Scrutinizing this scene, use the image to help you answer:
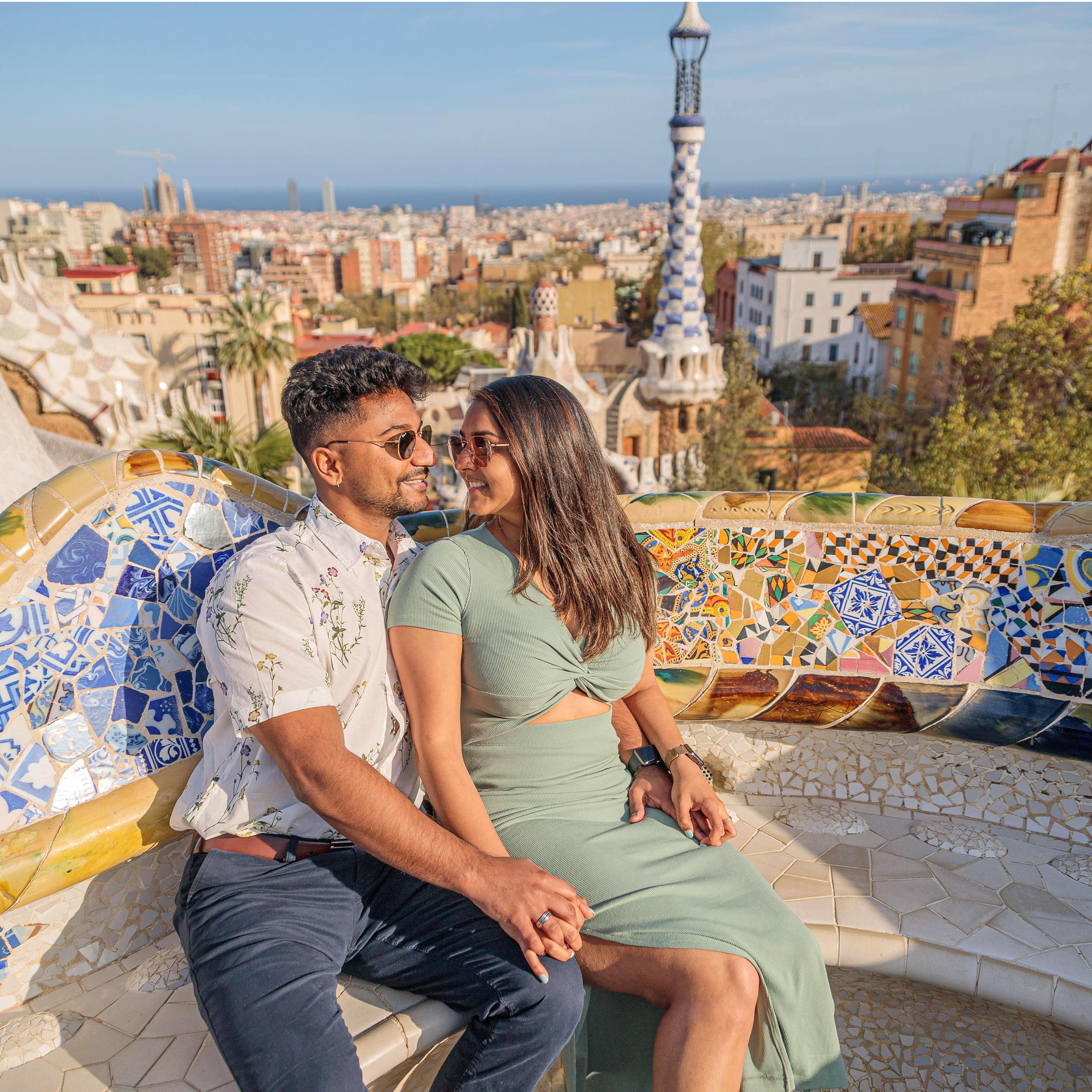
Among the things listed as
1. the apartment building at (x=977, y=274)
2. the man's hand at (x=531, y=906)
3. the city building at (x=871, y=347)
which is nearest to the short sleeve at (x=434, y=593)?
the man's hand at (x=531, y=906)

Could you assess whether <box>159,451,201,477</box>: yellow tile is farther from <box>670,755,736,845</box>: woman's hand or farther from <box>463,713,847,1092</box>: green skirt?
<box>670,755,736,845</box>: woman's hand

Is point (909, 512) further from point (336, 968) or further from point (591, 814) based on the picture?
point (336, 968)

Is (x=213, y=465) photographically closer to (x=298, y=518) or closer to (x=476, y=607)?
(x=298, y=518)

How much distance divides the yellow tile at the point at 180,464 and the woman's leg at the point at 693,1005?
150 centimetres

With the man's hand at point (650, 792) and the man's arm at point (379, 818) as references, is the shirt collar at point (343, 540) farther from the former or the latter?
the man's hand at point (650, 792)

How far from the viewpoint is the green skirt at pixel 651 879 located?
1.81m

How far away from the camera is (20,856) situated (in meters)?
1.90

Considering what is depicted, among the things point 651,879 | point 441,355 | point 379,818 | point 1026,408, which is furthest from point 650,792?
point 441,355

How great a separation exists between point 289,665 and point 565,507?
659 mm

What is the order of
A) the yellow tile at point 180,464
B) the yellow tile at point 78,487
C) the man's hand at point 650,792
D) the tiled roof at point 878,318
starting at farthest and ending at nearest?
the tiled roof at point 878,318, the yellow tile at point 180,464, the yellow tile at point 78,487, the man's hand at point 650,792

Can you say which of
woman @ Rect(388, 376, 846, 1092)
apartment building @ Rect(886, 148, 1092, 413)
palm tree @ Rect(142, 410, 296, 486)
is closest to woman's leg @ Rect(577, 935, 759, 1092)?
woman @ Rect(388, 376, 846, 1092)

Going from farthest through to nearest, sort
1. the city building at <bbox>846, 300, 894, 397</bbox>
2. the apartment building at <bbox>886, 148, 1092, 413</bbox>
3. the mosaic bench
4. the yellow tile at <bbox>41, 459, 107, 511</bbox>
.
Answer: the city building at <bbox>846, 300, 894, 397</bbox> → the apartment building at <bbox>886, 148, 1092, 413</bbox> → the mosaic bench → the yellow tile at <bbox>41, 459, 107, 511</bbox>

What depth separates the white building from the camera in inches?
1576

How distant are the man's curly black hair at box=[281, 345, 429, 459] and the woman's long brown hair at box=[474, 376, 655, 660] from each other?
219 millimetres
